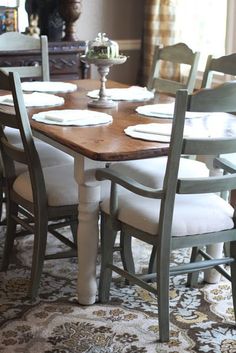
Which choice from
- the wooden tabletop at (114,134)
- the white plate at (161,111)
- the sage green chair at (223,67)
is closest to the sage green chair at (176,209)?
the wooden tabletop at (114,134)

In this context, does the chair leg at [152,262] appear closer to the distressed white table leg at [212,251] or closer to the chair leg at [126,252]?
the chair leg at [126,252]

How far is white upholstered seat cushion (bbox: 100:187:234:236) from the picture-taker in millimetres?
2312

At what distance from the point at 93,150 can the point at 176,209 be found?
1.30ft

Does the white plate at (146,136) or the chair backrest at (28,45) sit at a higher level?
the chair backrest at (28,45)

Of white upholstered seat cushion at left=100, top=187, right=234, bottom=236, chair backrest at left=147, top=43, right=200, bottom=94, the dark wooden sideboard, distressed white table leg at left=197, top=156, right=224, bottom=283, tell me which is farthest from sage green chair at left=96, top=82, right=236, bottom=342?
the dark wooden sideboard

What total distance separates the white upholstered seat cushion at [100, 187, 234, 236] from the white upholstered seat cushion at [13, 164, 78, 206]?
0.21 metres

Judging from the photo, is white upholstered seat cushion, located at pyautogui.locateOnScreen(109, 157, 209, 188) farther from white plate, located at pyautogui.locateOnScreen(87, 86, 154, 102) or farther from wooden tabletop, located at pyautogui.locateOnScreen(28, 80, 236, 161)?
white plate, located at pyautogui.locateOnScreen(87, 86, 154, 102)

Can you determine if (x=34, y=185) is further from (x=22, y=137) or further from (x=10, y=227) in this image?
(x=10, y=227)

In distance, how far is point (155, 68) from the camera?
12.0ft

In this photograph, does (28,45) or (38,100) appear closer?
(38,100)

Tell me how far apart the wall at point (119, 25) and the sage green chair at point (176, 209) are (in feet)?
8.94

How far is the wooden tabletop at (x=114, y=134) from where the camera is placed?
2234mm

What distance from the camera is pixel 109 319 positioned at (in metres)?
2.53

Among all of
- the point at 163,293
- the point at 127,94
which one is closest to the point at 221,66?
the point at 127,94
